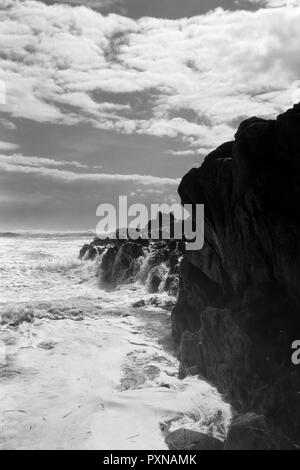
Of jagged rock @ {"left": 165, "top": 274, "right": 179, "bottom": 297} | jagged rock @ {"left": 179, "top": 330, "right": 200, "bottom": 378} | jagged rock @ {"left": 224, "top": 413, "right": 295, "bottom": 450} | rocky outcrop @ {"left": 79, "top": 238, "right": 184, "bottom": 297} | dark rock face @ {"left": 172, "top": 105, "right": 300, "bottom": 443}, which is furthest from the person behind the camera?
rocky outcrop @ {"left": 79, "top": 238, "right": 184, "bottom": 297}

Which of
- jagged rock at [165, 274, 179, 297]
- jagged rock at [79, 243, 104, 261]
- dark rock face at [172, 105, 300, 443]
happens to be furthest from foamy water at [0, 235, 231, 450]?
jagged rock at [79, 243, 104, 261]

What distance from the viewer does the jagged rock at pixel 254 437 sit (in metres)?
13.7

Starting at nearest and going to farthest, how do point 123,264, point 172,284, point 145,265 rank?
point 172,284, point 145,265, point 123,264

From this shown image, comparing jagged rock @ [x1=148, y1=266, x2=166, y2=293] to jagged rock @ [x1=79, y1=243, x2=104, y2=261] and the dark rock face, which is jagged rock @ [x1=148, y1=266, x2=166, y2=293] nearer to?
jagged rock @ [x1=79, y1=243, x2=104, y2=261]

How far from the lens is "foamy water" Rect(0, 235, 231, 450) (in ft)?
51.2

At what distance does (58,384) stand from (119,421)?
488 centimetres

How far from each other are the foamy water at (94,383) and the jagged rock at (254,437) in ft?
5.58

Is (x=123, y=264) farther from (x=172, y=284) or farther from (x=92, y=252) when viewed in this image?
(x=92, y=252)

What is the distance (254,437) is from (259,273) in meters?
7.07

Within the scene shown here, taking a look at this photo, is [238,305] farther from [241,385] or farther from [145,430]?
[145,430]

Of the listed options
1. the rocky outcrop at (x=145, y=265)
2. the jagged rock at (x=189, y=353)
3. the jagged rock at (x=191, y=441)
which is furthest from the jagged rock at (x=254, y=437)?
the rocky outcrop at (x=145, y=265)

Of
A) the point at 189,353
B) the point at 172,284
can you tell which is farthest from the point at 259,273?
the point at 172,284

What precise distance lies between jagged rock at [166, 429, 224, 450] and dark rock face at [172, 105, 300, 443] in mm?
2213

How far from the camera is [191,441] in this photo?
14.6 m
